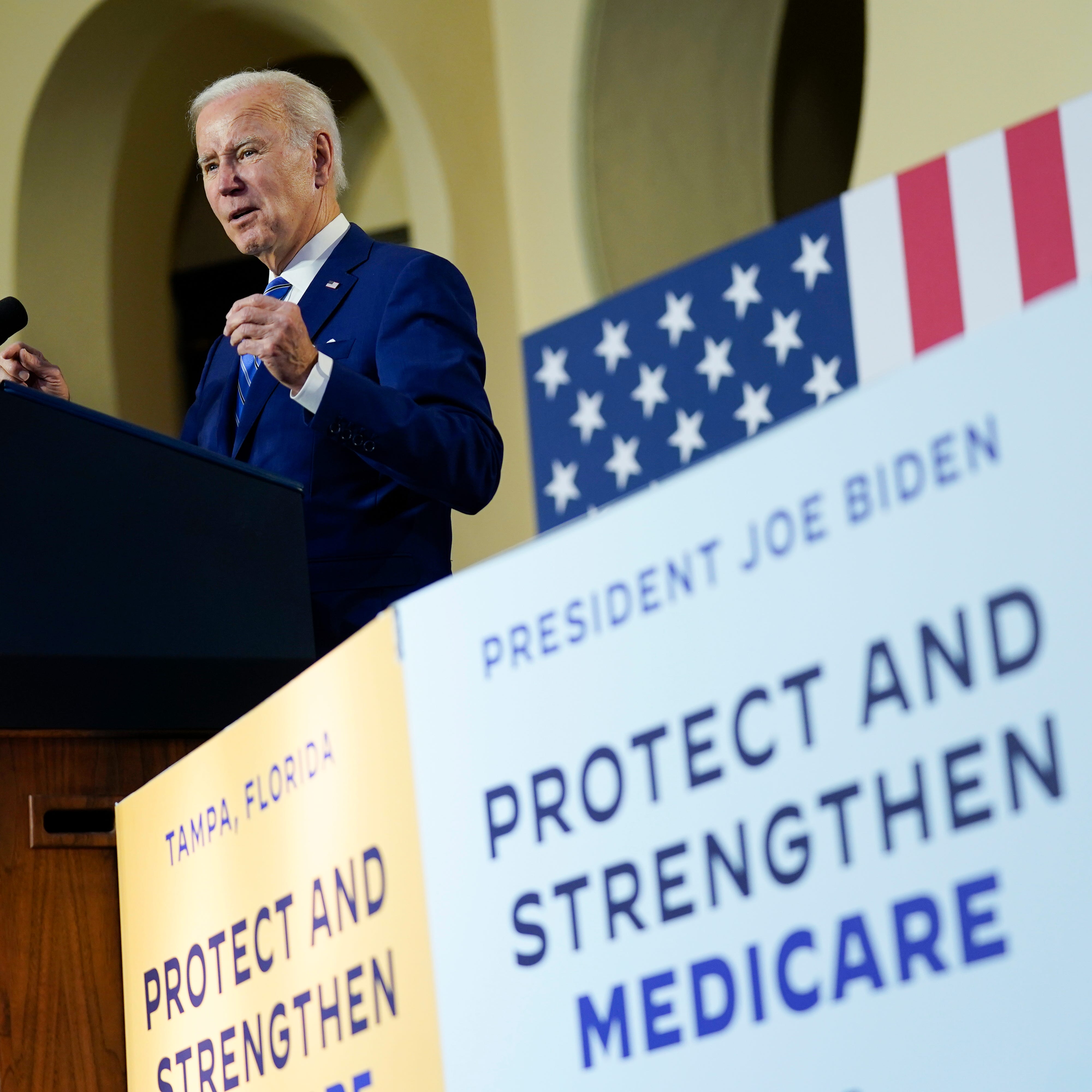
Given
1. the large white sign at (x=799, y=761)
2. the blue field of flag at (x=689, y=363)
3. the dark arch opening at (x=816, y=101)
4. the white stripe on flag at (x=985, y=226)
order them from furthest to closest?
the dark arch opening at (x=816, y=101) < the blue field of flag at (x=689, y=363) < the white stripe on flag at (x=985, y=226) < the large white sign at (x=799, y=761)

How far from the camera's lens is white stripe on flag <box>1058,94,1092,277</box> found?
6.98 feet

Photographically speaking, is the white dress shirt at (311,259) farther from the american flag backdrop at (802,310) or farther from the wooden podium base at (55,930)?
the wooden podium base at (55,930)

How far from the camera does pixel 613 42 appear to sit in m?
5.80

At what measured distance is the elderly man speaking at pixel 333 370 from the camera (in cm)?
196

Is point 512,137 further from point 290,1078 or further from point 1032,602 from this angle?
point 1032,602

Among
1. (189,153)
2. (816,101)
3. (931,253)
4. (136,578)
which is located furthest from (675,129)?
(136,578)

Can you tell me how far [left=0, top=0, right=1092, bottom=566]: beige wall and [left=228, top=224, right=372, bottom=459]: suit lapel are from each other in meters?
3.18

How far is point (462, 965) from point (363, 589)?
38.6 inches

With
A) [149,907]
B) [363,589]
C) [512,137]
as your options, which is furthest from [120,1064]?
[512,137]

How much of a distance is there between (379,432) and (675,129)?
4.26m

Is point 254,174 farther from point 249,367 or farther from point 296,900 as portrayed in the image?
point 296,900

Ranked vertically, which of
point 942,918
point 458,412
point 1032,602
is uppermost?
point 458,412

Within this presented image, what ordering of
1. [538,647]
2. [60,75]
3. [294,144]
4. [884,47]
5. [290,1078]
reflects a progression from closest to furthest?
[538,647] < [290,1078] < [294,144] < [884,47] < [60,75]

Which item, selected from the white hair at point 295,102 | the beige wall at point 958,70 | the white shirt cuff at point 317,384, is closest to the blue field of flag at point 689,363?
the white hair at point 295,102
